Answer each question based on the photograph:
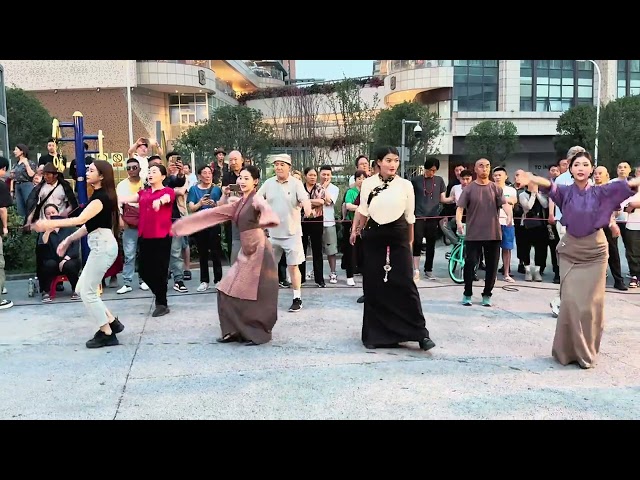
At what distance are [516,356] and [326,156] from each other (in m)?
16.6

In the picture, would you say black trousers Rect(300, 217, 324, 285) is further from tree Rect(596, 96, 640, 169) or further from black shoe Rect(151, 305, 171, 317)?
tree Rect(596, 96, 640, 169)

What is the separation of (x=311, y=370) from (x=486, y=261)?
11.5 feet

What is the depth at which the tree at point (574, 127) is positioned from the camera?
38.1m

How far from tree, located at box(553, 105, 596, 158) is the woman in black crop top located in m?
37.0

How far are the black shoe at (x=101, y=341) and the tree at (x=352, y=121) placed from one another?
49.7 feet

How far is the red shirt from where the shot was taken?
6957mm

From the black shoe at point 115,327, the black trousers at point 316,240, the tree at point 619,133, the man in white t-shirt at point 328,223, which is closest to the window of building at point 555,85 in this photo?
the tree at point 619,133

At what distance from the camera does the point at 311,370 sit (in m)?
4.96

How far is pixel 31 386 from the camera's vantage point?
4.64 metres

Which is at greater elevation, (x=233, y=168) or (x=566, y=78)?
(x=566, y=78)

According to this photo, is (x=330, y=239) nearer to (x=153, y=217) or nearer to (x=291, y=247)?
(x=291, y=247)
